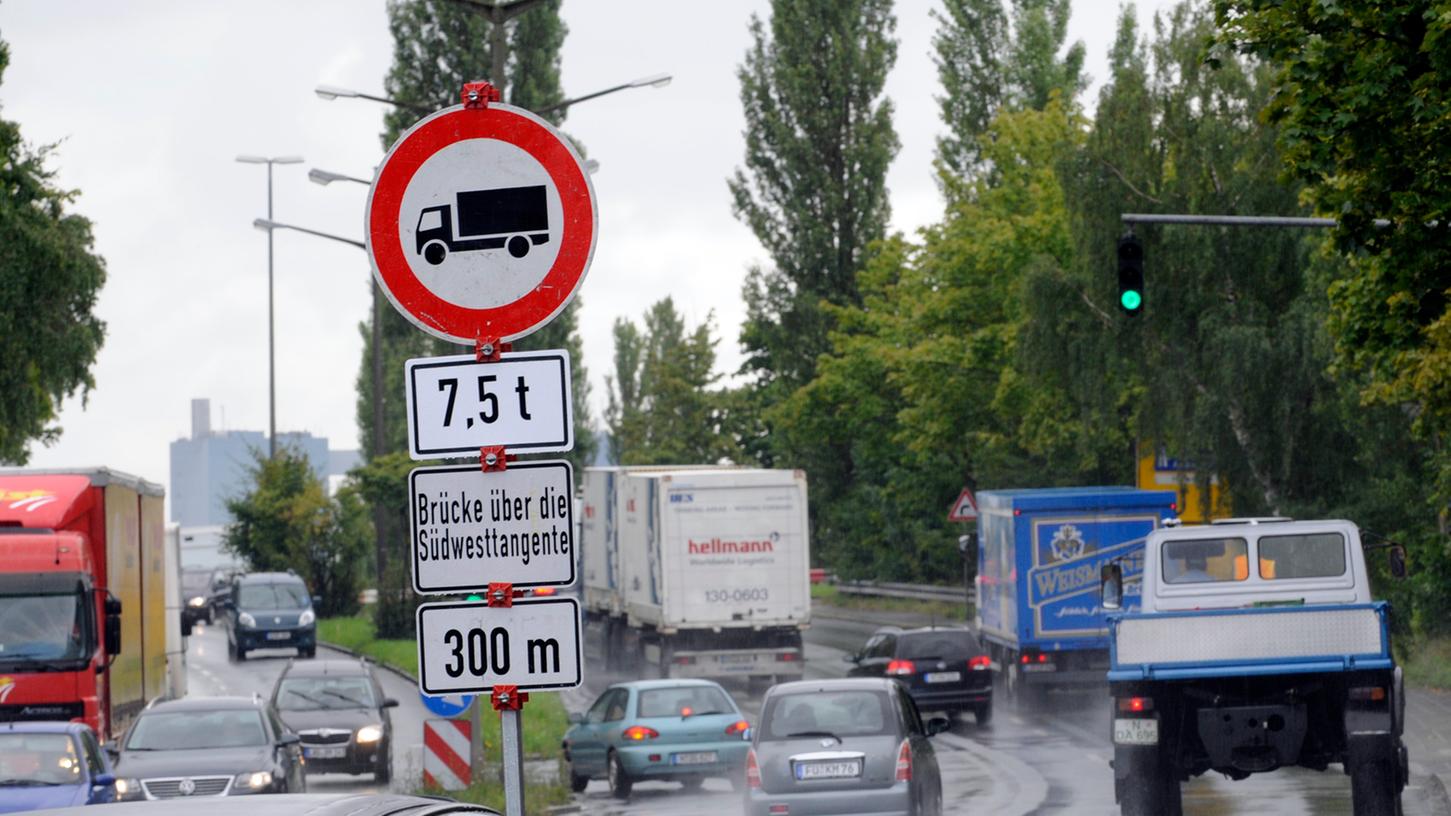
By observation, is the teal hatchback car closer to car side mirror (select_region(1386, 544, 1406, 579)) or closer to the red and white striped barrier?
the red and white striped barrier

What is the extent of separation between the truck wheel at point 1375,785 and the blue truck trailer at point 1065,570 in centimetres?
1677

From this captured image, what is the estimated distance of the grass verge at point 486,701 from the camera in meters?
27.7

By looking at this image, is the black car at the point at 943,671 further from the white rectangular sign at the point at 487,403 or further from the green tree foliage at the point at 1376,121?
the white rectangular sign at the point at 487,403

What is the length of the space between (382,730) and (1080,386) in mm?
20808

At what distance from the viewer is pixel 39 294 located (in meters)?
34.5

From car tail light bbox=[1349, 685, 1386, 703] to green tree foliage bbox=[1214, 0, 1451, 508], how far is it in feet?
9.54

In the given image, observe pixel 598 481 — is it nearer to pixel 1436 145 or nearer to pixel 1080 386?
pixel 1080 386

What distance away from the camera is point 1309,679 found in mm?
16141

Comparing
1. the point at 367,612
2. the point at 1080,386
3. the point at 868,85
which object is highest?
the point at 868,85

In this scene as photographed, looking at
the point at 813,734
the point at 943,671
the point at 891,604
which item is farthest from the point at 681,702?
the point at 891,604

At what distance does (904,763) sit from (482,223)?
1220 centimetres

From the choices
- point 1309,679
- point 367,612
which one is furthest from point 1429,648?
point 367,612

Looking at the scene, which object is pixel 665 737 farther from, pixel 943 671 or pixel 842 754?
pixel 943 671

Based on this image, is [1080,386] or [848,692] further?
[1080,386]
